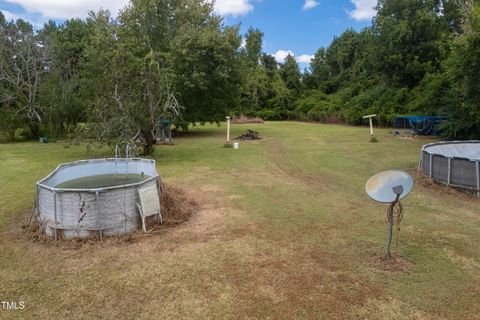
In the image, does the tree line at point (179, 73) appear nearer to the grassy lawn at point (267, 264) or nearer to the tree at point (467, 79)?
the tree at point (467, 79)

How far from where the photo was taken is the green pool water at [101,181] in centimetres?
747

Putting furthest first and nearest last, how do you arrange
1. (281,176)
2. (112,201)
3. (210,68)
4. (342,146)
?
1. (210,68)
2. (342,146)
3. (281,176)
4. (112,201)

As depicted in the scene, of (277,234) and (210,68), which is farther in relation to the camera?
(210,68)

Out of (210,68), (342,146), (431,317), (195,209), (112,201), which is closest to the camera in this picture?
(431,317)

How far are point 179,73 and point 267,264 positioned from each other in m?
16.7

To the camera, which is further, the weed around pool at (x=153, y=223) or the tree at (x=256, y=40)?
the tree at (x=256, y=40)

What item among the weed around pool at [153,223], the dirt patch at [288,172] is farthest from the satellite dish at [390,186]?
the dirt patch at [288,172]

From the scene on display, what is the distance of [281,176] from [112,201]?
5775mm

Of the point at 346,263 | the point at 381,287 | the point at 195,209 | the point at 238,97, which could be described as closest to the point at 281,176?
the point at 195,209

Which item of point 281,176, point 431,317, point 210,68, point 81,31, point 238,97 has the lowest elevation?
point 431,317

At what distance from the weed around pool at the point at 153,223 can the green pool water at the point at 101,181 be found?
0.97m

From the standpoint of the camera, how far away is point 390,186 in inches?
181

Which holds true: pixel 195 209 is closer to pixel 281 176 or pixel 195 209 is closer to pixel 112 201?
pixel 112 201

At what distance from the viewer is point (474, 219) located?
21.2 feet
